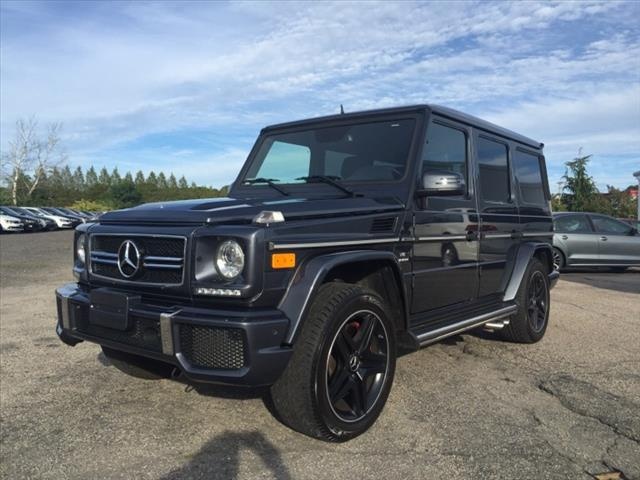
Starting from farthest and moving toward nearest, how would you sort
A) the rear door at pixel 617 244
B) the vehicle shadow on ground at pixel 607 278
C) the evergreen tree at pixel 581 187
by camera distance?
the evergreen tree at pixel 581 187 → the rear door at pixel 617 244 → the vehicle shadow on ground at pixel 607 278

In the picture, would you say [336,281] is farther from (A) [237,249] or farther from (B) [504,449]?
(B) [504,449]

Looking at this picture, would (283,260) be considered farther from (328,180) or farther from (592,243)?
(592,243)

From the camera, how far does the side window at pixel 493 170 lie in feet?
17.0

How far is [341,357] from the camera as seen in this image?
11.3ft

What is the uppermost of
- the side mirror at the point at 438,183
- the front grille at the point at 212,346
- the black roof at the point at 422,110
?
the black roof at the point at 422,110

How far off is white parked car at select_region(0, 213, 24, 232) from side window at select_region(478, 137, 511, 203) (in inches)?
1275

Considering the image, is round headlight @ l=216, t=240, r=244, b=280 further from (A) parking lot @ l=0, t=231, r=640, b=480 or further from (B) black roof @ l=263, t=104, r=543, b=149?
(B) black roof @ l=263, t=104, r=543, b=149

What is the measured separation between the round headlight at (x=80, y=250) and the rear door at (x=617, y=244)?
1171 cm

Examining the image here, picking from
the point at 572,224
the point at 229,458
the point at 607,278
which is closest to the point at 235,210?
the point at 229,458

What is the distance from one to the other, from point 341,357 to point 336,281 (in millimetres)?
467

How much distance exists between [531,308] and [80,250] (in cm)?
427

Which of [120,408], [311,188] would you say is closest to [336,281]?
[311,188]

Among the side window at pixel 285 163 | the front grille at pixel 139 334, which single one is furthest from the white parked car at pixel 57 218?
the front grille at pixel 139 334

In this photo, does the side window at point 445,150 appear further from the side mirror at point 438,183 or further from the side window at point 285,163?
the side window at point 285,163
